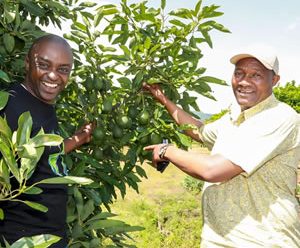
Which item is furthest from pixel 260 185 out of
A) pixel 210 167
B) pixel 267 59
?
pixel 267 59

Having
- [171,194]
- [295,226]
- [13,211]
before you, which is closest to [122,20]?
[13,211]

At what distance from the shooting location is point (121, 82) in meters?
2.67

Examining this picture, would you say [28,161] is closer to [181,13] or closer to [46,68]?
[46,68]

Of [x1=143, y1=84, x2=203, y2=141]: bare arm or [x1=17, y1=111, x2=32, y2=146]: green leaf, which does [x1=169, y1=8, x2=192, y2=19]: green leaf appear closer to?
[x1=143, y1=84, x2=203, y2=141]: bare arm

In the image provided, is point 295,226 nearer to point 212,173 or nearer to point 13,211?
point 212,173

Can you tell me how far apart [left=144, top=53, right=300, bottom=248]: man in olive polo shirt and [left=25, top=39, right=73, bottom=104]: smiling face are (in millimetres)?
650

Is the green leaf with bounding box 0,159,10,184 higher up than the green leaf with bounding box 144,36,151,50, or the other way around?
the green leaf with bounding box 144,36,151,50

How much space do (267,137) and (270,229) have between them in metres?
0.48

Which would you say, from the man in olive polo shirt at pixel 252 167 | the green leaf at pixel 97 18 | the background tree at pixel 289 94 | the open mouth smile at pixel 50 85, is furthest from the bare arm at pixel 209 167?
the background tree at pixel 289 94

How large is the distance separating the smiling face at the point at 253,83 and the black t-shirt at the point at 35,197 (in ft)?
3.35

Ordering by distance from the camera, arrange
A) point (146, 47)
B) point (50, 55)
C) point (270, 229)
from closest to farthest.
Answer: point (50, 55), point (270, 229), point (146, 47)

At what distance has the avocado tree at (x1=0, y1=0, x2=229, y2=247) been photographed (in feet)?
8.32

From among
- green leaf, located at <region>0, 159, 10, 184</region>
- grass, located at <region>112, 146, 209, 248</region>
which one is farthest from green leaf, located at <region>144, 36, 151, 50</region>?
grass, located at <region>112, 146, 209, 248</region>

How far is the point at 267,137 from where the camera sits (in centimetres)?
220
